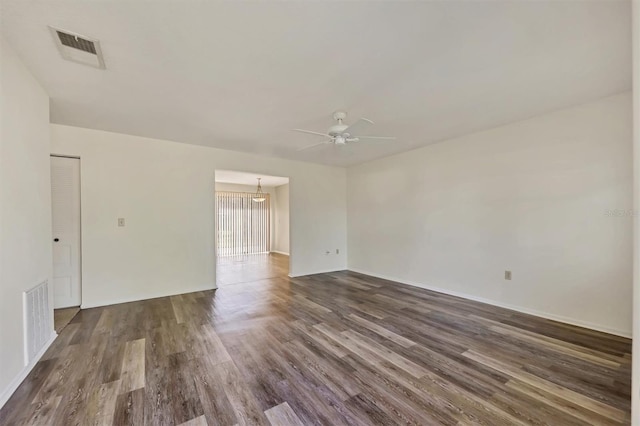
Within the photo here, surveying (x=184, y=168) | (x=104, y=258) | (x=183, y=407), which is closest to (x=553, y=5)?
(x=183, y=407)

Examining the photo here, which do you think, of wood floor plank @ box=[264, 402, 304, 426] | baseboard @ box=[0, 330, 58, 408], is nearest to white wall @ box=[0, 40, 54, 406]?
baseboard @ box=[0, 330, 58, 408]

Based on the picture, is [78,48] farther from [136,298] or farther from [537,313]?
[537,313]

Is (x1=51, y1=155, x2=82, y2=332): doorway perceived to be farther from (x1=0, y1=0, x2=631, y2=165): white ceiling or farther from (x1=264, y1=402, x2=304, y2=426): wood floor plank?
(x1=264, y1=402, x2=304, y2=426): wood floor plank

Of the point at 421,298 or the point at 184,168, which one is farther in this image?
the point at 184,168

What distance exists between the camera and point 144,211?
4.09 meters

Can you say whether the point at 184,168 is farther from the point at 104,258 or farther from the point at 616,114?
the point at 616,114

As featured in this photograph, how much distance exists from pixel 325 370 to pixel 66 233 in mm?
4094

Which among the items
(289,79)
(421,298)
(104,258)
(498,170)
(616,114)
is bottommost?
(421,298)

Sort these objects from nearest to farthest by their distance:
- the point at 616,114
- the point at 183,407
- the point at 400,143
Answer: the point at 183,407
the point at 616,114
the point at 400,143

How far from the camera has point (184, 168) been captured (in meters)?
4.43

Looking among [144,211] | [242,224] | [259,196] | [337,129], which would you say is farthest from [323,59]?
[242,224]

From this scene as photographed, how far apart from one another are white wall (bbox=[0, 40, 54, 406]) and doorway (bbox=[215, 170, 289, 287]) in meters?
5.71

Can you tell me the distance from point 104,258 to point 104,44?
315cm

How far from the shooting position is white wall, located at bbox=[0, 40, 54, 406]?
5.98ft
